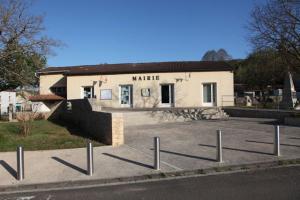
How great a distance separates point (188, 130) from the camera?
1811 cm

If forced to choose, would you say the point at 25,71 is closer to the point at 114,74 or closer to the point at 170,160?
the point at 170,160

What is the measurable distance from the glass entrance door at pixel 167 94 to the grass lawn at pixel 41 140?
53.5ft

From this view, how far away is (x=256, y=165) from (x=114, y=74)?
2521 centimetres

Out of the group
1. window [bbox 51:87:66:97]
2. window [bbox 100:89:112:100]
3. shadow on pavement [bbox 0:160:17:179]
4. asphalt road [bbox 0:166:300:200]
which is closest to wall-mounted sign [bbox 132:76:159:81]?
window [bbox 100:89:112:100]

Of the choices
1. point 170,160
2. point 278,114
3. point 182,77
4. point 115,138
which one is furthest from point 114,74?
point 170,160

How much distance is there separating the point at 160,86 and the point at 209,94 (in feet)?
14.2

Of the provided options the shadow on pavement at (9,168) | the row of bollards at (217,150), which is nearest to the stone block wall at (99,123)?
the shadow on pavement at (9,168)

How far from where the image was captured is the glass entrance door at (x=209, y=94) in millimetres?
33719

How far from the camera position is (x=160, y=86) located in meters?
33.8

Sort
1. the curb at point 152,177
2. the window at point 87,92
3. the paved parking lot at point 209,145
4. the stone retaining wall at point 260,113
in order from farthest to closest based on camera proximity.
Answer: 1. the window at point 87,92
2. the stone retaining wall at point 260,113
3. the paved parking lot at point 209,145
4. the curb at point 152,177

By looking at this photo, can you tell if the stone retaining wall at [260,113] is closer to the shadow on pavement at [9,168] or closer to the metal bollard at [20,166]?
the shadow on pavement at [9,168]

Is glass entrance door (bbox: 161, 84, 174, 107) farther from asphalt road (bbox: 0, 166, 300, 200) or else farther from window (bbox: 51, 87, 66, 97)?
asphalt road (bbox: 0, 166, 300, 200)

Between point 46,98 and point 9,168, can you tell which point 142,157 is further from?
point 46,98

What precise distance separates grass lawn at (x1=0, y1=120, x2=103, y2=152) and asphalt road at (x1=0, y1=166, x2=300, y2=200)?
234 inches
